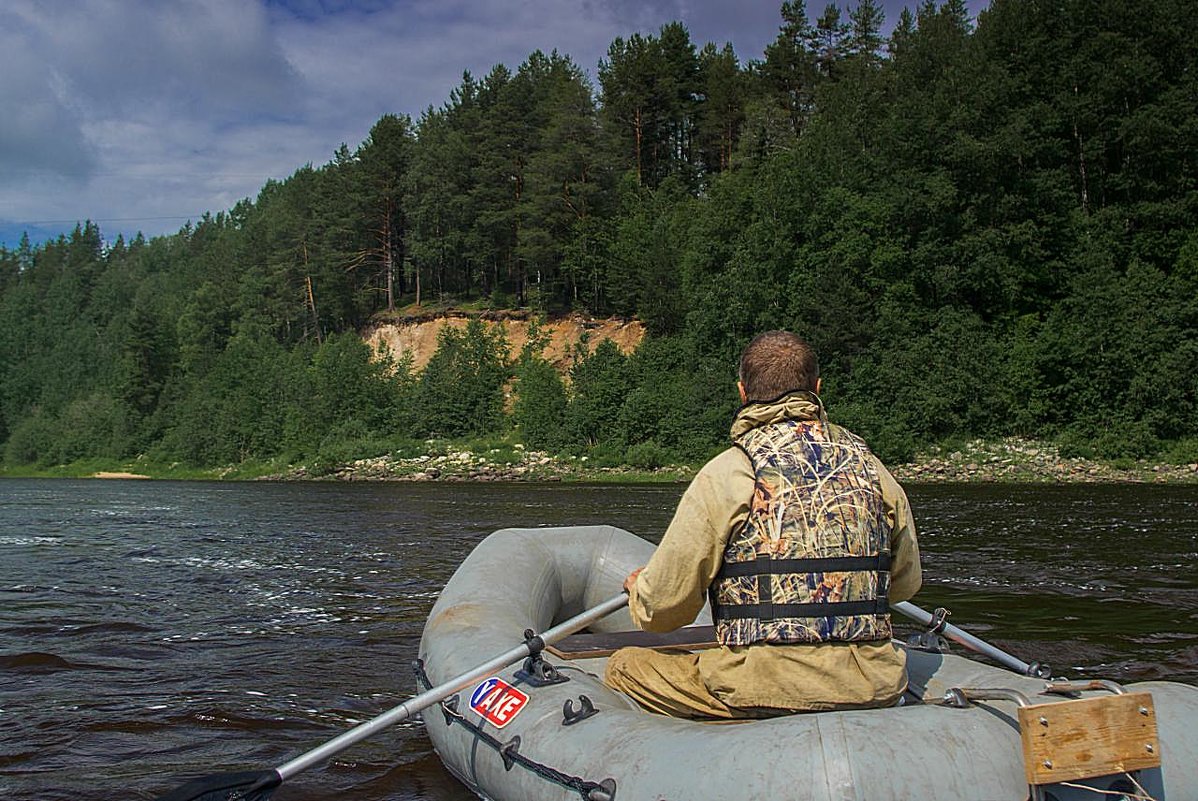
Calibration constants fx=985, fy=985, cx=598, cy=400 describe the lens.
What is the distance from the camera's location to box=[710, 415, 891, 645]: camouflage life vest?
117 inches

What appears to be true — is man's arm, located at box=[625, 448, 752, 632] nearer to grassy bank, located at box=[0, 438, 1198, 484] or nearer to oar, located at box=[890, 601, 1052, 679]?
oar, located at box=[890, 601, 1052, 679]

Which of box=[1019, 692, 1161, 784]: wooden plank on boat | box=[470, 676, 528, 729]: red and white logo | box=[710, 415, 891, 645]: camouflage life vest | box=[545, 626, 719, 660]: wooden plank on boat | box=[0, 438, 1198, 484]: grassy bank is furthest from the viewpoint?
box=[0, 438, 1198, 484]: grassy bank

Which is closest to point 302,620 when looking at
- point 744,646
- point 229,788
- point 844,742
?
point 229,788

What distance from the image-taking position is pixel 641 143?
51.1 m

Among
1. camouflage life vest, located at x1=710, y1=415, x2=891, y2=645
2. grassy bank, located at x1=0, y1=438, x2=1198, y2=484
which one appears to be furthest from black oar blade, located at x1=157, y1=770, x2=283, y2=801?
grassy bank, located at x1=0, y1=438, x2=1198, y2=484

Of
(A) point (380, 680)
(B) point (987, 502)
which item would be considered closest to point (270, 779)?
(A) point (380, 680)

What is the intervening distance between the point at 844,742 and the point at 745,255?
32.7 metres

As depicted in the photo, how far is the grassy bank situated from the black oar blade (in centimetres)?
2338

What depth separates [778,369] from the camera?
123 inches

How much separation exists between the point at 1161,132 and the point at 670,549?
32.4 m

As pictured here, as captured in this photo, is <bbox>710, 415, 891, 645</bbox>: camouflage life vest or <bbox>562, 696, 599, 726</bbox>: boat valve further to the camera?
<bbox>562, 696, 599, 726</bbox>: boat valve

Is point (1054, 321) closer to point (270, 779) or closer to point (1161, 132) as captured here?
point (1161, 132)

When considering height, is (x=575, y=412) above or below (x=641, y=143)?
below

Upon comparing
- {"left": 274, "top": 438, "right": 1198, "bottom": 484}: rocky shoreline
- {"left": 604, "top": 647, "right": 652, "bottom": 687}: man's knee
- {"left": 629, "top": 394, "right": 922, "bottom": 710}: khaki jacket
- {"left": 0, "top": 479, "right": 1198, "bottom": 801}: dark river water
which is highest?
{"left": 629, "top": 394, "right": 922, "bottom": 710}: khaki jacket
